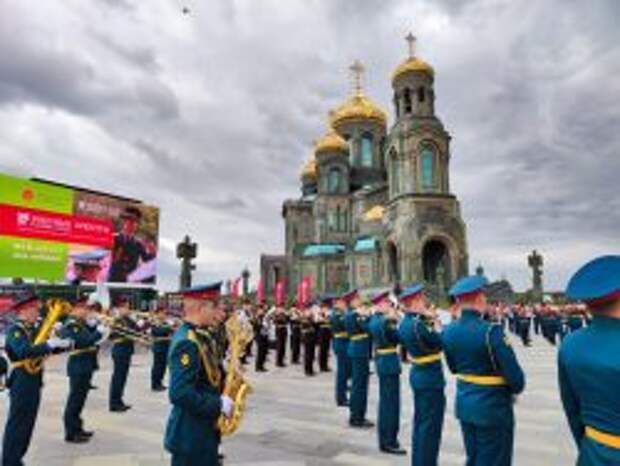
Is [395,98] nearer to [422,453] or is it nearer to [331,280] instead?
[331,280]

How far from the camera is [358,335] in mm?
9789

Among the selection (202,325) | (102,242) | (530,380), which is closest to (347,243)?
(102,242)

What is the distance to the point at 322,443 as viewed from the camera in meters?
7.72

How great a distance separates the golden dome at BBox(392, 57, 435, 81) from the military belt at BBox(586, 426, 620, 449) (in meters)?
48.3

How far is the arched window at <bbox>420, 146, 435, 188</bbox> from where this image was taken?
150 feet

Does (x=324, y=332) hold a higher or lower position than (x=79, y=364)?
higher

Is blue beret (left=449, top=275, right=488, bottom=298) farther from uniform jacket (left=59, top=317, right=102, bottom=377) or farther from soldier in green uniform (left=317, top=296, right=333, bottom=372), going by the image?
soldier in green uniform (left=317, top=296, right=333, bottom=372)

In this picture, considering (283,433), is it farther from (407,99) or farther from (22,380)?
(407,99)

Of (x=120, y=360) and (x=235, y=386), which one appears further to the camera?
(x=120, y=360)

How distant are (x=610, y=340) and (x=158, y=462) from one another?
18.8 feet

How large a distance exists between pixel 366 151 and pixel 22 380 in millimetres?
63039

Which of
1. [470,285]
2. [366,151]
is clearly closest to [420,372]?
[470,285]

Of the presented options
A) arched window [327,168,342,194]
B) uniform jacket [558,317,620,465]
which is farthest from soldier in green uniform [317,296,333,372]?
arched window [327,168,342,194]

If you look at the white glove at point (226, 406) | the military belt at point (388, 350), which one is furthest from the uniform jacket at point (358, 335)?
the white glove at point (226, 406)
